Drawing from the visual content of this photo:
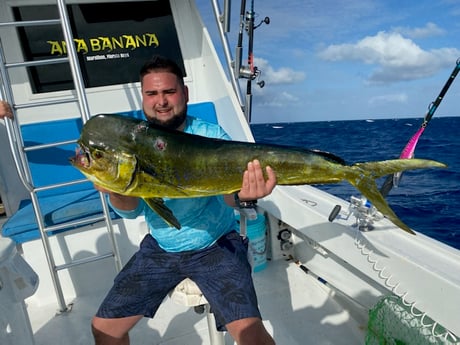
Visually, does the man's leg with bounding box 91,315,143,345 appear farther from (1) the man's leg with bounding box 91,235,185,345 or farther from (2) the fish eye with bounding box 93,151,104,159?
(2) the fish eye with bounding box 93,151,104,159

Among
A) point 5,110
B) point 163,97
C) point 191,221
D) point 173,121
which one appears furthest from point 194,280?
point 5,110

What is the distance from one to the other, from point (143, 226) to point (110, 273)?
21.5 inches

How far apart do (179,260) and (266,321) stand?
1.23 m

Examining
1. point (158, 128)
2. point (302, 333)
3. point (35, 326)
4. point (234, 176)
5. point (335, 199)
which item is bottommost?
point (302, 333)

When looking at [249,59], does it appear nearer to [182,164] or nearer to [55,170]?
[55,170]

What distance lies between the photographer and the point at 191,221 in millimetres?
2279

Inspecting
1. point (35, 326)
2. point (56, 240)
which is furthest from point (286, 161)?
point (35, 326)

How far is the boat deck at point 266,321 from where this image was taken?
2.84m

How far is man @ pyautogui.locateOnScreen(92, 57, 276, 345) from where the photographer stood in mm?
2016

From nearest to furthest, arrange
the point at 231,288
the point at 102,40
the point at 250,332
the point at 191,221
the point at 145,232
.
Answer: the point at 250,332 < the point at 231,288 < the point at 191,221 < the point at 145,232 < the point at 102,40

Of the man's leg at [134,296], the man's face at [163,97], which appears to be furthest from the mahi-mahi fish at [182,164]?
the man's leg at [134,296]

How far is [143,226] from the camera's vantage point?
3.50 metres

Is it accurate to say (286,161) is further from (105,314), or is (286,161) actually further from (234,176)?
(105,314)

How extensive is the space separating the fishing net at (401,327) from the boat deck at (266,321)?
52 cm
